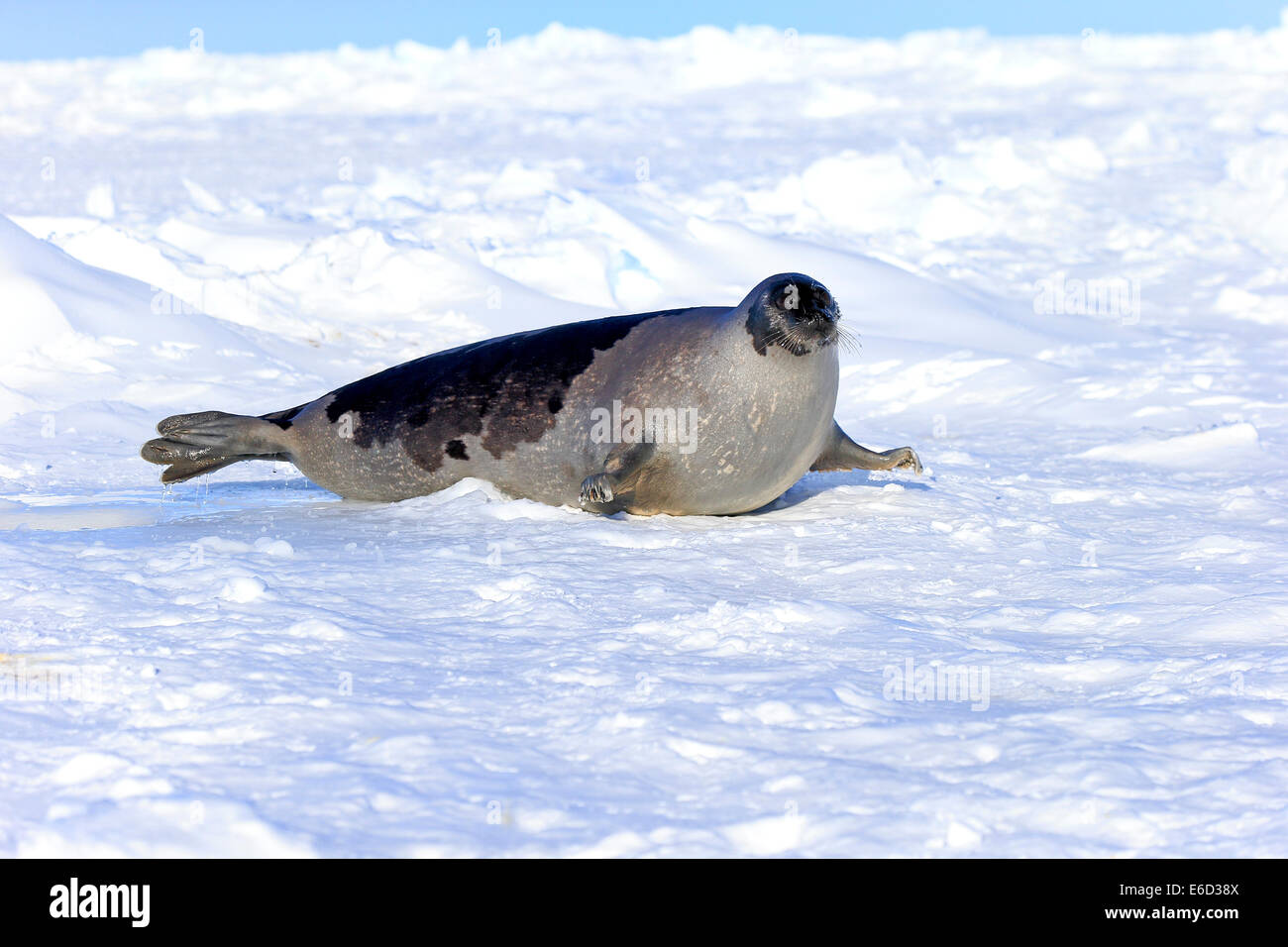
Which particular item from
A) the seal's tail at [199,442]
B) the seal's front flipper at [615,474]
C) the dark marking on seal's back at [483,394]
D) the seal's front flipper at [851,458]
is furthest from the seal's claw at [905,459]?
the seal's tail at [199,442]

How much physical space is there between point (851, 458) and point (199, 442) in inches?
89.6

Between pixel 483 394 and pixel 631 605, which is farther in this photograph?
pixel 483 394

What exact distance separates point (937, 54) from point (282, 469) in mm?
24475

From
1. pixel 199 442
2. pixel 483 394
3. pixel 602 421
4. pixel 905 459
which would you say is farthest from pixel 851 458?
pixel 199 442

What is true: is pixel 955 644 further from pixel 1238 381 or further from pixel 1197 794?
pixel 1238 381

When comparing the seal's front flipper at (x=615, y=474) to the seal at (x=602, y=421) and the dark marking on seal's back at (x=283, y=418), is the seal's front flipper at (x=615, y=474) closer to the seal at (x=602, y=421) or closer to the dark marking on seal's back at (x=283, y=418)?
the seal at (x=602, y=421)

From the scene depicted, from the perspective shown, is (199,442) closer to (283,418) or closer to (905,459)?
(283,418)

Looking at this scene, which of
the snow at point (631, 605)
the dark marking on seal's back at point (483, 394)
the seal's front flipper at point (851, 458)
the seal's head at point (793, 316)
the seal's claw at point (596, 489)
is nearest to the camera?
the snow at point (631, 605)

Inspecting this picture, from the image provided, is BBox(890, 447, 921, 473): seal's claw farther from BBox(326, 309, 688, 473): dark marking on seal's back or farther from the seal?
BBox(326, 309, 688, 473): dark marking on seal's back

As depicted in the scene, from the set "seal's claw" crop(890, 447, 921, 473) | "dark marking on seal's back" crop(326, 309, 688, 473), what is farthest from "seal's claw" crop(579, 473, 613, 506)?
"seal's claw" crop(890, 447, 921, 473)

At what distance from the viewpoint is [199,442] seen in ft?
15.3

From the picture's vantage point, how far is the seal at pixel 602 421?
4.11 meters

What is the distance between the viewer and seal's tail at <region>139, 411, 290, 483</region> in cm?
464

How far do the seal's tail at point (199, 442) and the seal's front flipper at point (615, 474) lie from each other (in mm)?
1354
